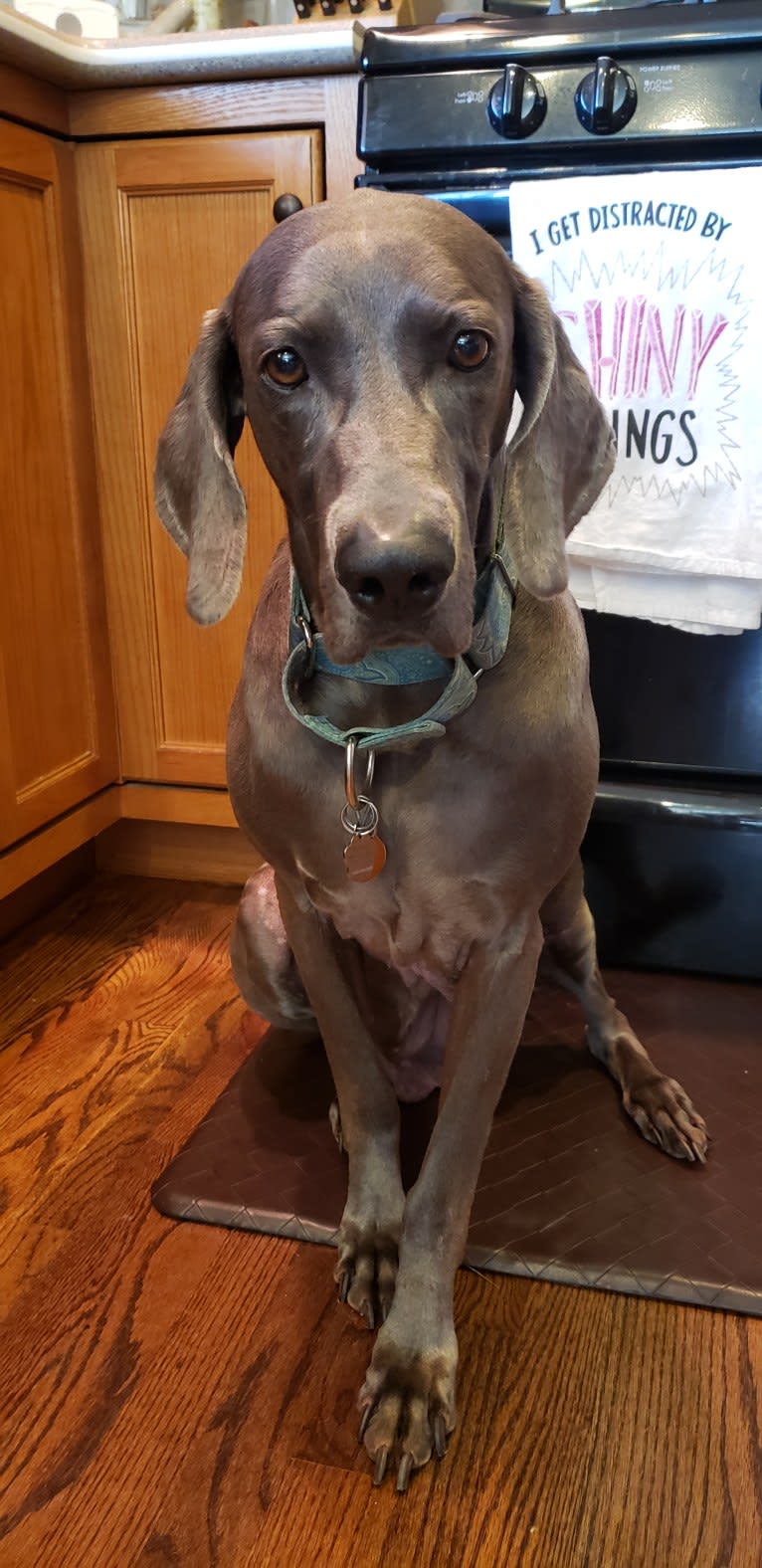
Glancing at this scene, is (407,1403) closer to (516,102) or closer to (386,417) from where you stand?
(386,417)

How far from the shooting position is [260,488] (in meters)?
1.68

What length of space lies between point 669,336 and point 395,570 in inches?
30.0

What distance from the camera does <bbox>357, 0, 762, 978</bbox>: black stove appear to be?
1260 mm

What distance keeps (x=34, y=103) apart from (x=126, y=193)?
156mm

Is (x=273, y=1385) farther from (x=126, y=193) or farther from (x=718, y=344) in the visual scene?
(x=126, y=193)

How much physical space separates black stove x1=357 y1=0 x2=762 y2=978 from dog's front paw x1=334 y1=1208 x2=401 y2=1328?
684 millimetres

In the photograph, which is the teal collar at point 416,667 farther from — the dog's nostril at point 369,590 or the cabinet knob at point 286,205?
the cabinet knob at point 286,205

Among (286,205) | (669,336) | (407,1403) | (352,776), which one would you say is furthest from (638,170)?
(407,1403)

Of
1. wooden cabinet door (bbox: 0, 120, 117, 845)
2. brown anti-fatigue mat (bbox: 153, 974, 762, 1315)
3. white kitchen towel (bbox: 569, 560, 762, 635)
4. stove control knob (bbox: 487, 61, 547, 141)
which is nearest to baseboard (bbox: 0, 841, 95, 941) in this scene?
wooden cabinet door (bbox: 0, 120, 117, 845)

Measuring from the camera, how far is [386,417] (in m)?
0.78

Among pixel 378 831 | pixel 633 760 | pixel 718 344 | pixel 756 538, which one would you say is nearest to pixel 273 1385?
pixel 378 831

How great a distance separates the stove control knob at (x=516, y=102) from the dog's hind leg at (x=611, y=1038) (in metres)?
0.85

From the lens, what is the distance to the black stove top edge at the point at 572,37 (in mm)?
1239

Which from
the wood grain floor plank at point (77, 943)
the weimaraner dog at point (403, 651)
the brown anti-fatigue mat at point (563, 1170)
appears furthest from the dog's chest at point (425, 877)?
the wood grain floor plank at point (77, 943)
